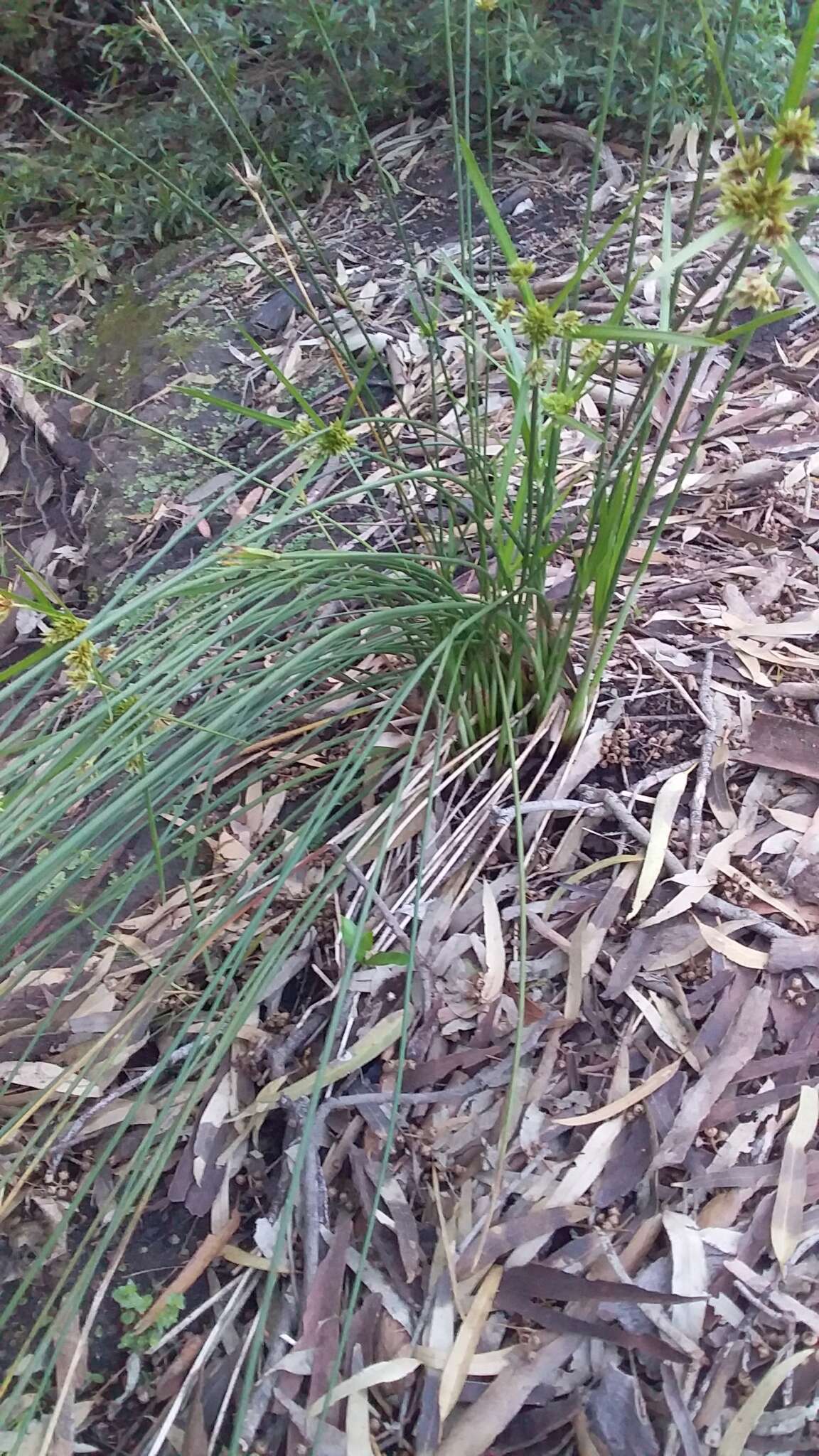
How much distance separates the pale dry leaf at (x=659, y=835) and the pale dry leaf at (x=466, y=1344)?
0.37m

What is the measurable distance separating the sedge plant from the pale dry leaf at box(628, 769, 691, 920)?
0.13 m

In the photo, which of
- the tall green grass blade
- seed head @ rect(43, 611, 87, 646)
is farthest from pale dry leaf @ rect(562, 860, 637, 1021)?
the tall green grass blade

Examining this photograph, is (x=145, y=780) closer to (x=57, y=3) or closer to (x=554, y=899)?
(x=554, y=899)

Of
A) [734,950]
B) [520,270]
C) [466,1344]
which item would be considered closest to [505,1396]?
[466,1344]

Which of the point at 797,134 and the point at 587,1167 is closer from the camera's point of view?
the point at 797,134

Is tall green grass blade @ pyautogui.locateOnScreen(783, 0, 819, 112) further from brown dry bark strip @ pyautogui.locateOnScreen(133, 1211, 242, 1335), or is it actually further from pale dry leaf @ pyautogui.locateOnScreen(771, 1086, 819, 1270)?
brown dry bark strip @ pyautogui.locateOnScreen(133, 1211, 242, 1335)

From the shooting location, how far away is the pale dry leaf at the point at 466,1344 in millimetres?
779

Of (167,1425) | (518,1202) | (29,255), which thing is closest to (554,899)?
(518,1202)

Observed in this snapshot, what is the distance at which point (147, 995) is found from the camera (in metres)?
1.03

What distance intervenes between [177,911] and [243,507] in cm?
77

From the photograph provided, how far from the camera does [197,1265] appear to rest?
91cm

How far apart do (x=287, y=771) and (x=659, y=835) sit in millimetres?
489

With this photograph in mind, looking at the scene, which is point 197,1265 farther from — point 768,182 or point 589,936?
point 768,182

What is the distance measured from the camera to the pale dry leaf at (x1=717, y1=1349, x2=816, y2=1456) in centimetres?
72
